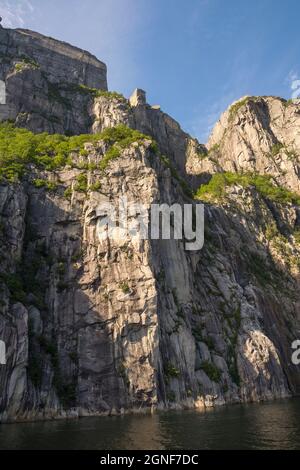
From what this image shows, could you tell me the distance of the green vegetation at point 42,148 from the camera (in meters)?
57.4

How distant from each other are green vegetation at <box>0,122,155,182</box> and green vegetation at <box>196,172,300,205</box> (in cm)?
2935

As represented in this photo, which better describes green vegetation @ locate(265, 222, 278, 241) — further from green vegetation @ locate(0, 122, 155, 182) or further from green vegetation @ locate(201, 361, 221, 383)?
green vegetation @ locate(201, 361, 221, 383)

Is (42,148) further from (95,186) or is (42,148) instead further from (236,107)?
(236,107)

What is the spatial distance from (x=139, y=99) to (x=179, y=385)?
74214mm

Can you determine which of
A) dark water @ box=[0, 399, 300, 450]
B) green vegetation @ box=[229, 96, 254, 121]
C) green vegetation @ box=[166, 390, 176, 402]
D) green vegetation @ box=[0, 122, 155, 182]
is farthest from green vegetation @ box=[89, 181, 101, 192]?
green vegetation @ box=[229, 96, 254, 121]

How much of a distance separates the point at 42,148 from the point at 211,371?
39.8 m

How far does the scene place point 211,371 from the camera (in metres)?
53.9

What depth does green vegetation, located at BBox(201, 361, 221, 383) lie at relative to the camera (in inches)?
2101

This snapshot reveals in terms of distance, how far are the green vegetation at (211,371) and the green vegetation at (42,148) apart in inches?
1194

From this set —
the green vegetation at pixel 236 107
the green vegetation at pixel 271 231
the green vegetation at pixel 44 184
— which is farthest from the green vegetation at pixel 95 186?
the green vegetation at pixel 236 107

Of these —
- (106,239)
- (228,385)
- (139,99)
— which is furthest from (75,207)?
(139,99)

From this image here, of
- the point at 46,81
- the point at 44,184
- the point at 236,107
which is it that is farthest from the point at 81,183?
the point at 236,107

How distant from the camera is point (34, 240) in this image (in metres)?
52.9

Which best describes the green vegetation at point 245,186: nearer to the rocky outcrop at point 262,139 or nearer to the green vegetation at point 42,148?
the rocky outcrop at point 262,139
